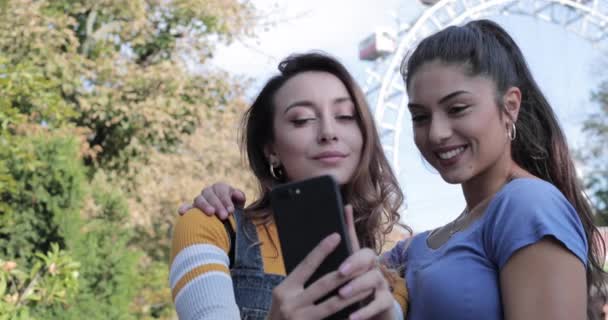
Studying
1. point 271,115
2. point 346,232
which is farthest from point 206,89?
point 346,232

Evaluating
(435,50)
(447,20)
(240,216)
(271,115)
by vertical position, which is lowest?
(447,20)

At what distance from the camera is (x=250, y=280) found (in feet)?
5.96

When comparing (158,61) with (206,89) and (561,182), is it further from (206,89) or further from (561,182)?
(561,182)

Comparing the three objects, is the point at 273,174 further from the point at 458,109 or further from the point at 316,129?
the point at 458,109

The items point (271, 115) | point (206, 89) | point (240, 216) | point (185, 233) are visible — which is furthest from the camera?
point (206, 89)

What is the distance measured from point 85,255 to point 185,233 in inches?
223

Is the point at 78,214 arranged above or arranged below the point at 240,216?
below

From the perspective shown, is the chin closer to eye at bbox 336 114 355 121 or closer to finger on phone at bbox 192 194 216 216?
eye at bbox 336 114 355 121

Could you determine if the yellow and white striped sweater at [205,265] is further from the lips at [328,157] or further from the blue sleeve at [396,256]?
the blue sleeve at [396,256]

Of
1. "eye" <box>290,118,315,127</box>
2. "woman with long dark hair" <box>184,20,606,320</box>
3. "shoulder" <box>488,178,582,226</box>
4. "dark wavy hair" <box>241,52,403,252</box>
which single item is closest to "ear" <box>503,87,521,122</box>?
"woman with long dark hair" <box>184,20,606,320</box>

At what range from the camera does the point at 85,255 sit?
712 centimetres

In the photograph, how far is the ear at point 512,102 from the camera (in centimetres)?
193

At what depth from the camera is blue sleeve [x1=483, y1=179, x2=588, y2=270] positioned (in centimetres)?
163

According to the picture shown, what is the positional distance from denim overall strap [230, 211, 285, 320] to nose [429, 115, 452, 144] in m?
0.50
